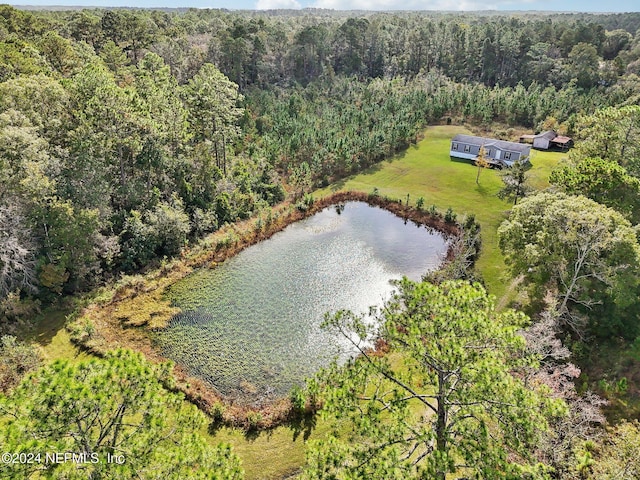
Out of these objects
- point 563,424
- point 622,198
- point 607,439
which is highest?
point 622,198

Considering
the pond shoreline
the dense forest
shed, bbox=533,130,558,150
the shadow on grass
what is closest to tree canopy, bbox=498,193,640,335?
the dense forest

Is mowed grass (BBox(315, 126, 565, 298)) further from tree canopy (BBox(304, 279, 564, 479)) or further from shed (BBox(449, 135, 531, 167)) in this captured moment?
tree canopy (BBox(304, 279, 564, 479))

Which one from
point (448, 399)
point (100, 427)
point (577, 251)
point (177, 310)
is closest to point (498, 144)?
point (577, 251)

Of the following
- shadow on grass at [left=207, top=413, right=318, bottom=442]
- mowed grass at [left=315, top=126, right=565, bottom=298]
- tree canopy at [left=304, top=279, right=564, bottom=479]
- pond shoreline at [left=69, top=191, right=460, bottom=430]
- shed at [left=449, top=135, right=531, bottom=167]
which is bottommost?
shadow on grass at [left=207, top=413, right=318, bottom=442]

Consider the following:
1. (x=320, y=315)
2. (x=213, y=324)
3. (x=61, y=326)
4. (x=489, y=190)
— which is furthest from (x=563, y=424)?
(x=489, y=190)

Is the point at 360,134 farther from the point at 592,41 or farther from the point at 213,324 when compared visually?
the point at 592,41

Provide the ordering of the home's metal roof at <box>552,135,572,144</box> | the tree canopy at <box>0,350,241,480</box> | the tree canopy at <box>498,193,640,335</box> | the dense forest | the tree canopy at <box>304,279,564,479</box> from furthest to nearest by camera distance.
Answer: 1. the home's metal roof at <box>552,135,572,144</box>
2. the tree canopy at <box>498,193,640,335</box>
3. the dense forest
4. the tree canopy at <box>304,279,564,479</box>
5. the tree canopy at <box>0,350,241,480</box>

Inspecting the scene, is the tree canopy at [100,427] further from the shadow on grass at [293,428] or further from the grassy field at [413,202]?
the shadow on grass at [293,428]
